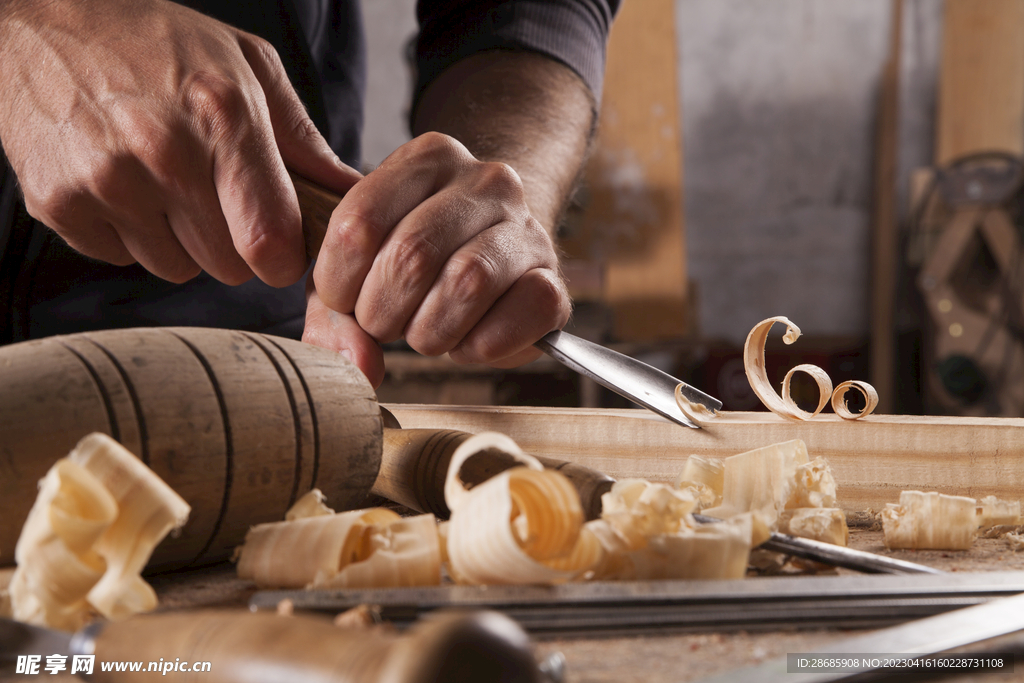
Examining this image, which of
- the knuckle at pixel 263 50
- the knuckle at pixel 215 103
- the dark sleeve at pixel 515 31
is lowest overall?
the knuckle at pixel 215 103

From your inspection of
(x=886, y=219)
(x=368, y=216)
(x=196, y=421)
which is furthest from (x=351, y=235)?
(x=886, y=219)

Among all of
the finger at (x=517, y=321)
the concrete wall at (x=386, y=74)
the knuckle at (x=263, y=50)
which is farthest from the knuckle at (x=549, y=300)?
the concrete wall at (x=386, y=74)

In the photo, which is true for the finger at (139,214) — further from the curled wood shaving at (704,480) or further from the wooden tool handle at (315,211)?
the curled wood shaving at (704,480)

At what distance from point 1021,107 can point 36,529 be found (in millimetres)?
4383

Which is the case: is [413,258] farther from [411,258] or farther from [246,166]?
[246,166]

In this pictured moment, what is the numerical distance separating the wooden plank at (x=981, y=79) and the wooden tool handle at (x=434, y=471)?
389 centimetres

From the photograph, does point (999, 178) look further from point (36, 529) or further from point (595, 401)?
point (36, 529)

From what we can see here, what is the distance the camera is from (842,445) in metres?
0.92

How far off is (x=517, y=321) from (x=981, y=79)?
378 cm

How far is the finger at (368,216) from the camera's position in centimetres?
96

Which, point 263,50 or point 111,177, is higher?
point 263,50

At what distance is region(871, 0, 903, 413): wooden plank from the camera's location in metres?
4.07

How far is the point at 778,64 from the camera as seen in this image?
4.42m

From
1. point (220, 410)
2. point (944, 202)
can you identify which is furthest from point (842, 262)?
point (220, 410)
